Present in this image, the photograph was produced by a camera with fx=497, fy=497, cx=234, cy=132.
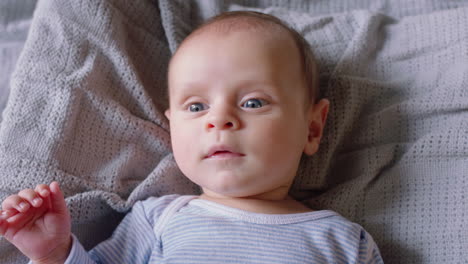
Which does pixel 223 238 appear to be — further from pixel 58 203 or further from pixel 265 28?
pixel 265 28

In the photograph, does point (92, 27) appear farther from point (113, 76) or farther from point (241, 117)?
point (241, 117)

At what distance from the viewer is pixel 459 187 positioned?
118cm

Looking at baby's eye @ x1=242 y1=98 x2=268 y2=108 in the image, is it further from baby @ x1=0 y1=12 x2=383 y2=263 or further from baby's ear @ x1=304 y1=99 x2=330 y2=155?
baby's ear @ x1=304 y1=99 x2=330 y2=155

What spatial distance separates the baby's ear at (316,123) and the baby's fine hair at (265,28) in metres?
0.03

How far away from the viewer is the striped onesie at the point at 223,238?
43.0 inches

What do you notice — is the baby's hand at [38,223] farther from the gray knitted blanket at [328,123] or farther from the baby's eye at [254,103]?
the baby's eye at [254,103]

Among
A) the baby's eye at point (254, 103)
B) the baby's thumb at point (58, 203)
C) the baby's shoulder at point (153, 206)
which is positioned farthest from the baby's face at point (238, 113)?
the baby's thumb at point (58, 203)

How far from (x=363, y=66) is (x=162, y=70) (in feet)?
1.89

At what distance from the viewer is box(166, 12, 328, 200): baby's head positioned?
1084 mm

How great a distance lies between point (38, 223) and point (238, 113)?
49cm

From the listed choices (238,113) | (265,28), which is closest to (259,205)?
(238,113)

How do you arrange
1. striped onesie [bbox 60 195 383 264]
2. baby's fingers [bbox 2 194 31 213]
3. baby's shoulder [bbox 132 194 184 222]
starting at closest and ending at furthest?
baby's fingers [bbox 2 194 31 213], striped onesie [bbox 60 195 383 264], baby's shoulder [bbox 132 194 184 222]

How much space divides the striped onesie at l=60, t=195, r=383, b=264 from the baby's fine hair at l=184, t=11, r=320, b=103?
327 mm

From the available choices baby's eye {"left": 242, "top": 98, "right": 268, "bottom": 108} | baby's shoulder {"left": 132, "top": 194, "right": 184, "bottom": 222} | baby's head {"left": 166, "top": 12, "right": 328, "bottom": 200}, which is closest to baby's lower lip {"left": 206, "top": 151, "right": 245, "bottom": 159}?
baby's head {"left": 166, "top": 12, "right": 328, "bottom": 200}
